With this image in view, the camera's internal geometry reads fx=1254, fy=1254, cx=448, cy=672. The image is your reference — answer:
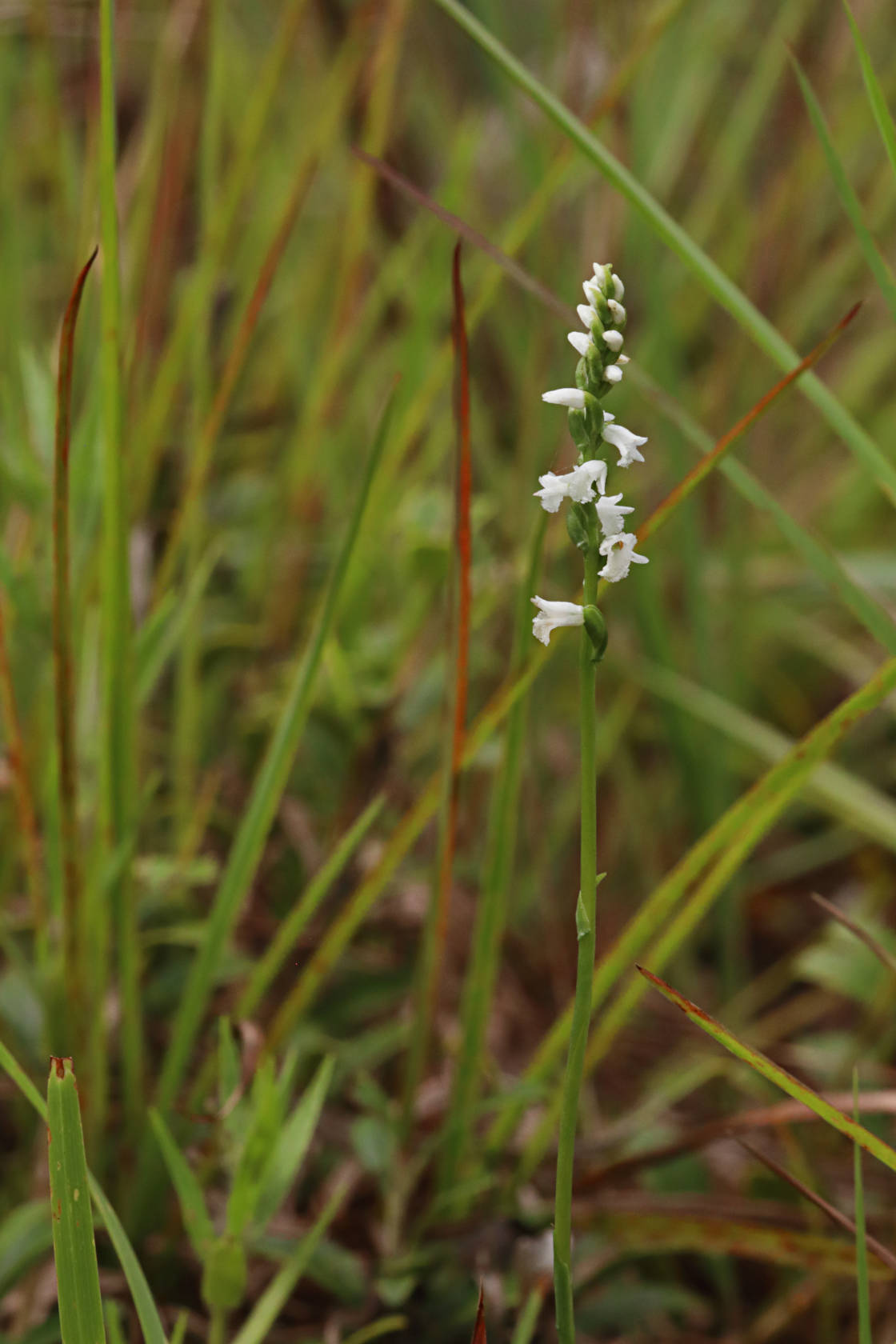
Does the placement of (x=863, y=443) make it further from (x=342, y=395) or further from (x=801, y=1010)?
(x=342, y=395)

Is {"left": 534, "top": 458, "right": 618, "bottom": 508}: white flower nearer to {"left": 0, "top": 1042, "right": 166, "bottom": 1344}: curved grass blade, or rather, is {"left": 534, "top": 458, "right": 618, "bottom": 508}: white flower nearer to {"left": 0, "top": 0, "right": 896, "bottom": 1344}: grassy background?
{"left": 0, "top": 0, "right": 896, "bottom": 1344}: grassy background

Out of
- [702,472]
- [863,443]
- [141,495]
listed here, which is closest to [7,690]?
[141,495]

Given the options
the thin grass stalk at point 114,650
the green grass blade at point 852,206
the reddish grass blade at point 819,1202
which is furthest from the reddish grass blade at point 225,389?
the reddish grass blade at point 819,1202

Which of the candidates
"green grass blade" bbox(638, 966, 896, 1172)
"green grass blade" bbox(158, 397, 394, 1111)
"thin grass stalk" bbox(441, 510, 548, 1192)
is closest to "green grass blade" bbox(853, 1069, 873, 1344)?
"green grass blade" bbox(638, 966, 896, 1172)

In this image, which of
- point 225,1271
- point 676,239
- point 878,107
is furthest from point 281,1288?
point 878,107

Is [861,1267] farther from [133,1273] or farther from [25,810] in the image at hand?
[25,810]
